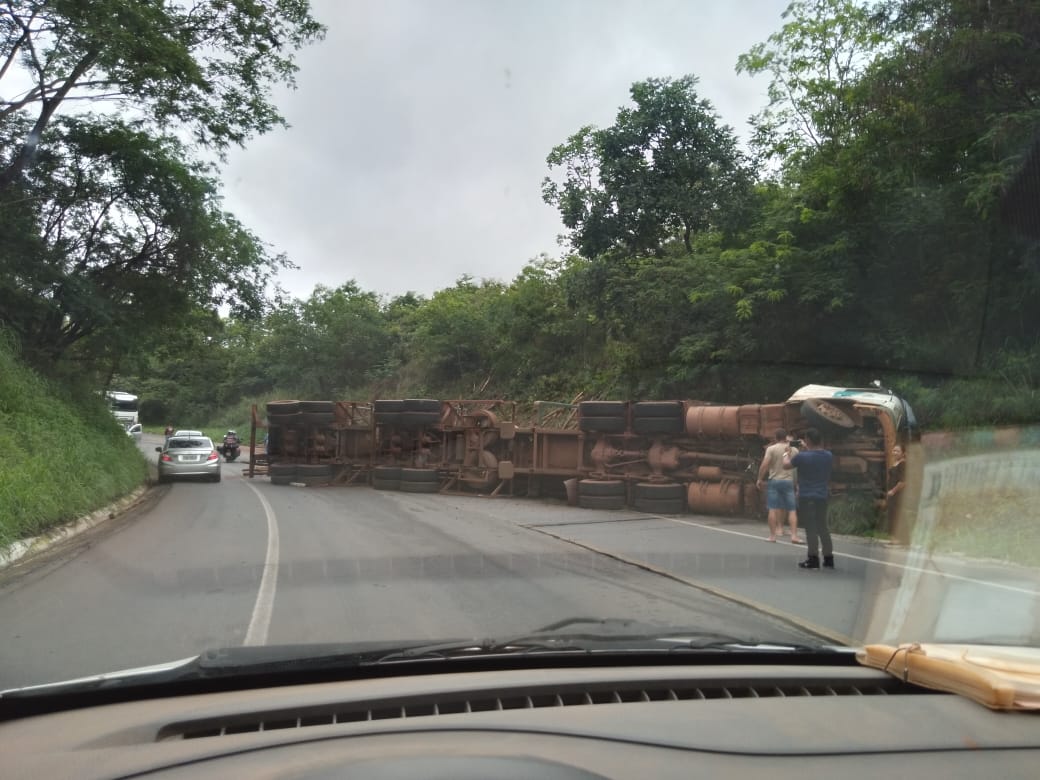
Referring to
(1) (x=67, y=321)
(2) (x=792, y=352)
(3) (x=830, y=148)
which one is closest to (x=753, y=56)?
(3) (x=830, y=148)

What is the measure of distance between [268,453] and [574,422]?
36.0ft

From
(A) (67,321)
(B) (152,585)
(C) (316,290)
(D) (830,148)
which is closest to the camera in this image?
(B) (152,585)

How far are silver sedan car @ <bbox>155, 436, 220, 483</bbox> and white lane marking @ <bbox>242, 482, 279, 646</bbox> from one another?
13.6 m

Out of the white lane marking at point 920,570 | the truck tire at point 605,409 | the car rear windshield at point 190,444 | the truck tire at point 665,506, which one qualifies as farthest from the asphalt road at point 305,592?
the car rear windshield at point 190,444

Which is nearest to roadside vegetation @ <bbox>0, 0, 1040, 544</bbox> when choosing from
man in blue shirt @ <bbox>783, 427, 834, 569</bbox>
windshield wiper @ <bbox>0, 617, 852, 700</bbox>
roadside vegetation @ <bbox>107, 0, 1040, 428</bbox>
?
roadside vegetation @ <bbox>107, 0, 1040, 428</bbox>

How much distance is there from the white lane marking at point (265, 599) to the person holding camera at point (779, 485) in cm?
704

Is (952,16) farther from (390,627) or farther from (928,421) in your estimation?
(390,627)

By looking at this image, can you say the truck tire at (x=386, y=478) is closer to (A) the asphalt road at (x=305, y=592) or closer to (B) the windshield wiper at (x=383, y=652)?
(A) the asphalt road at (x=305, y=592)

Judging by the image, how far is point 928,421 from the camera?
50.5 feet

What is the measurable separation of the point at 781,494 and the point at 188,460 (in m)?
18.5

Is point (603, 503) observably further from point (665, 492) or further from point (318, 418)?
point (318, 418)

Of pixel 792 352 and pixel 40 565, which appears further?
pixel 792 352

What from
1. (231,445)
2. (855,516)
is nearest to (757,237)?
(855,516)

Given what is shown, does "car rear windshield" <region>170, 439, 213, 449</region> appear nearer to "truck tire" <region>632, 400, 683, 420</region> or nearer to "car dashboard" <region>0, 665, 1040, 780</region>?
"truck tire" <region>632, 400, 683, 420</region>
